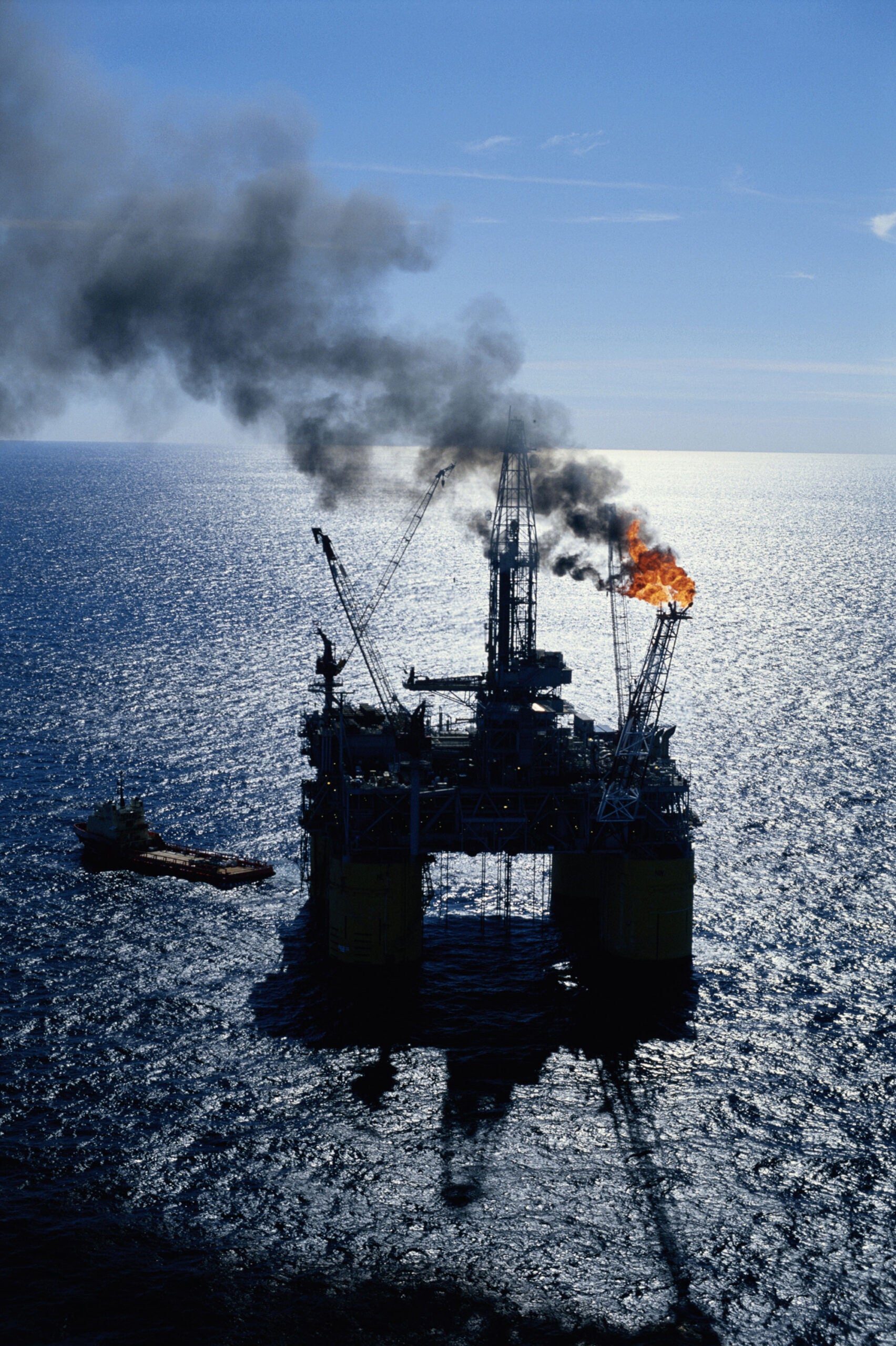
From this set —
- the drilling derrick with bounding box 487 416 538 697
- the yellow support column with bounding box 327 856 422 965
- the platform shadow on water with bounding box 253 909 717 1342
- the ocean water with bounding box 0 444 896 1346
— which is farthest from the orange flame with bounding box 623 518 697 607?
the platform shadow on water with bounding box 253 909 717 1342

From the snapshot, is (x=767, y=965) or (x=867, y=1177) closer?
(x=867, y=1177)

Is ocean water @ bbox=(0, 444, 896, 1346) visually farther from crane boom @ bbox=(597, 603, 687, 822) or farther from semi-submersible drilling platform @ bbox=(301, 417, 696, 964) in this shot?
crane boom @ bbox=(597, 603, 687, 822)

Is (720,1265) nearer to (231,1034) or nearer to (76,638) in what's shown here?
(231,1034)

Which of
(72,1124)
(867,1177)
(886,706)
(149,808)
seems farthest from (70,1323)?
(886,706)

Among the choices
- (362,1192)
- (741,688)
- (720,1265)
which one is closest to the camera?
(720,1265)

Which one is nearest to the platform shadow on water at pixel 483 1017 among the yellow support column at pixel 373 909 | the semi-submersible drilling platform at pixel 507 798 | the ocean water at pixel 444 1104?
the ocean water at pixel 444 1104

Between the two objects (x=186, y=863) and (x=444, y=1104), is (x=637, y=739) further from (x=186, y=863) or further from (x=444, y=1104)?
(x=186, y=863)

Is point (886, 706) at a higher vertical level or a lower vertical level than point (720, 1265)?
higher
